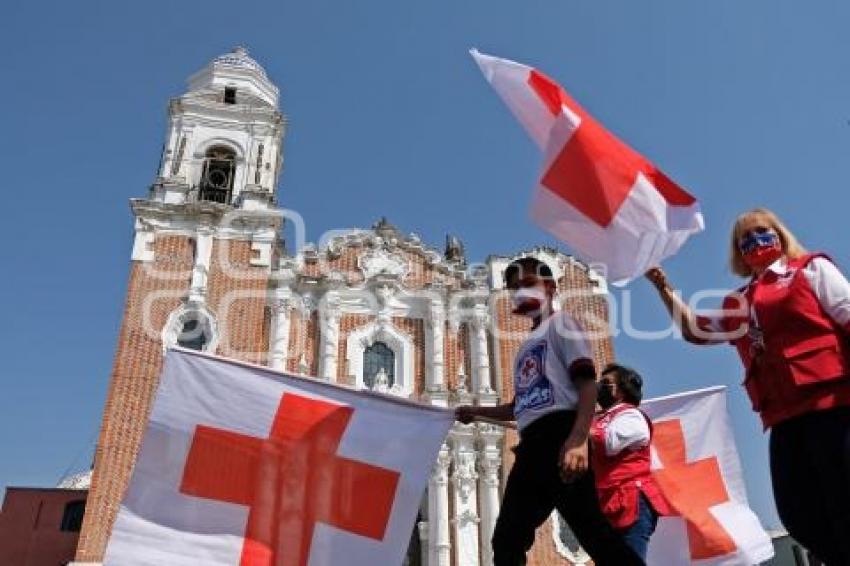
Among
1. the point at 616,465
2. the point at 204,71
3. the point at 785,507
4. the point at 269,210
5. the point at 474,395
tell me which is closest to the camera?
the point at 785,507

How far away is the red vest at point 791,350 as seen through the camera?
2.60 meters

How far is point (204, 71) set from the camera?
22.5 m

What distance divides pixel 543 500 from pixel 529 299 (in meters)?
0.98

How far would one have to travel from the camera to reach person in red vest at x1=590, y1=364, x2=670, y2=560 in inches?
149

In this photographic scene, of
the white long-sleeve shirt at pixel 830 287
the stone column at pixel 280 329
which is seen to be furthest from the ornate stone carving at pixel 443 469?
the white long-sleeve shirt at pixel 830 287

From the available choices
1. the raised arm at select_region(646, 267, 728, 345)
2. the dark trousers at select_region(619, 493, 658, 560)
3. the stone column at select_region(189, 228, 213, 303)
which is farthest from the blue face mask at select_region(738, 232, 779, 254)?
the stone column at select_region(189, 228, 213, 303)

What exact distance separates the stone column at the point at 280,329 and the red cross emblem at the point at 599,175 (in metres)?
14.1

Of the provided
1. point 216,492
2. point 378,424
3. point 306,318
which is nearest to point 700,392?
point 378,424

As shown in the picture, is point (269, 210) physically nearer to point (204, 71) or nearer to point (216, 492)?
point (204, 71)

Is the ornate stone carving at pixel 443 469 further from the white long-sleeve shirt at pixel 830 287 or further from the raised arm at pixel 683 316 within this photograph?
the white long-sleeve shirt at pixel 830 287

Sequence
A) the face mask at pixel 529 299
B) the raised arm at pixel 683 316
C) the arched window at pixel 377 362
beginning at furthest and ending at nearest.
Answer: the arched window at pixel 377 362 → the face mask at pixel 529 299 → the raised arm at pixel 683 316

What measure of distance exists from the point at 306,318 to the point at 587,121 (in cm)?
1516

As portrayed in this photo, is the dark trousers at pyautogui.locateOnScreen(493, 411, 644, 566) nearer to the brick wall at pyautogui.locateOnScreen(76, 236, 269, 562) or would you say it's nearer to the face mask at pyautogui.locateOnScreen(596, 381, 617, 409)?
the face mask at pyautogui.locateOnScreen(596, 381, 617, 409)

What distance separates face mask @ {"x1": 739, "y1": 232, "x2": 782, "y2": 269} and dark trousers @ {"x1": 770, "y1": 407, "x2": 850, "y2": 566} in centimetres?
73
